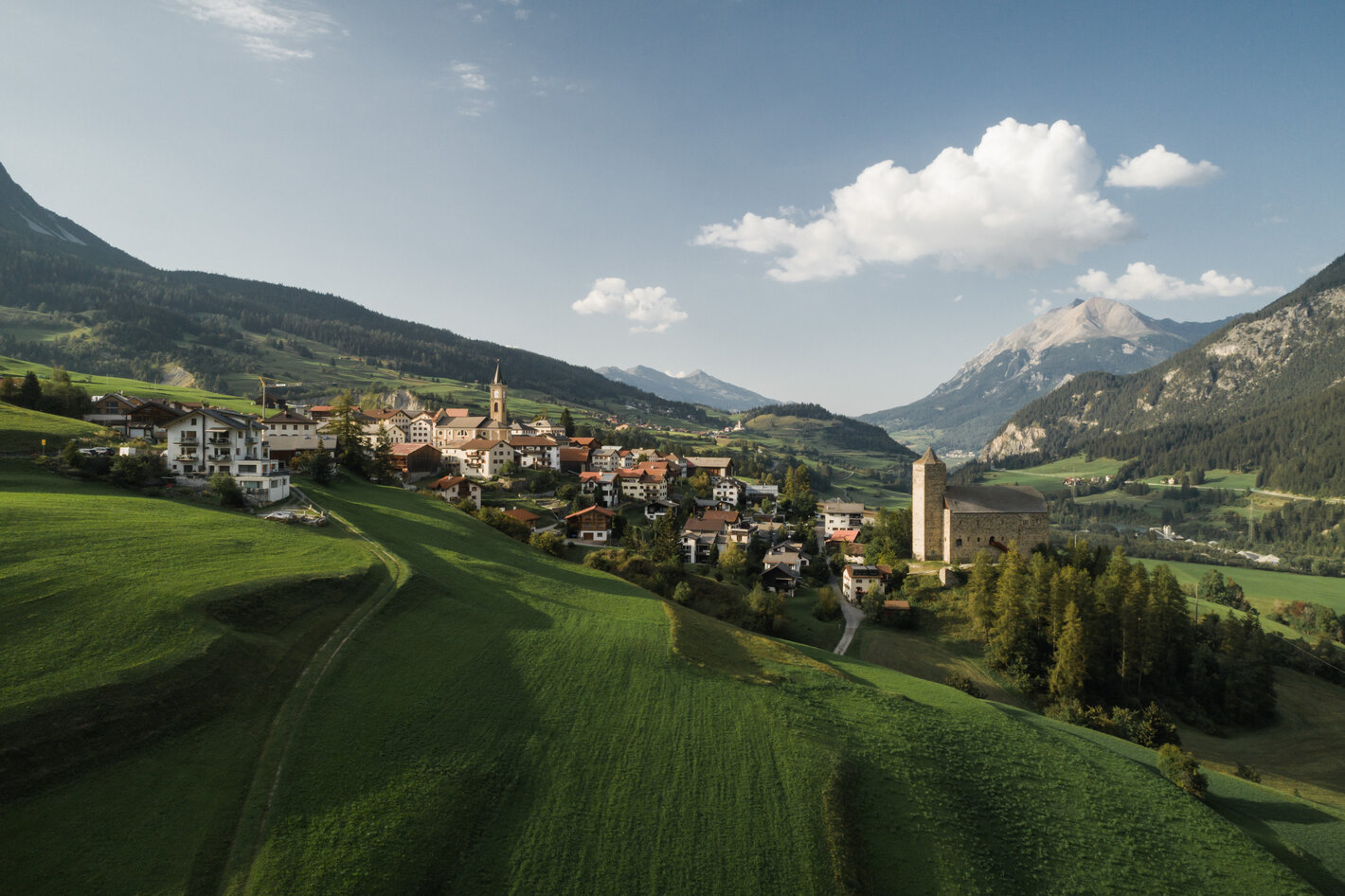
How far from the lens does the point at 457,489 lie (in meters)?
74.0

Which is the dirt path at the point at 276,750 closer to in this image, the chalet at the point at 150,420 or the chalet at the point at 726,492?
the chalet at the point at 150,420

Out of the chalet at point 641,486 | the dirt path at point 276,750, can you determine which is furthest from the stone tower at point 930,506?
the dirt path at point 276,750

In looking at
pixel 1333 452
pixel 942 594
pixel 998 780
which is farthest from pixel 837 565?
pixel 1333 452

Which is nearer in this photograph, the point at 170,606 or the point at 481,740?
the point at 481,740

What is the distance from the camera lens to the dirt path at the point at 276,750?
16.1m

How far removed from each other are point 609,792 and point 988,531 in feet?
196

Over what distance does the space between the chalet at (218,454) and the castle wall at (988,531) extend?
67.4 metres

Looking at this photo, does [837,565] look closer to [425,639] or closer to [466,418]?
[425,639]

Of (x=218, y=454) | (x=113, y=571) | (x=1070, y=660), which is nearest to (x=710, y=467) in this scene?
(x=1070, y=660)

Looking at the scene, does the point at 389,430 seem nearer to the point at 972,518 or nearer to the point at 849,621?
the point at 849,621

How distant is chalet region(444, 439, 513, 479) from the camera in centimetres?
8900

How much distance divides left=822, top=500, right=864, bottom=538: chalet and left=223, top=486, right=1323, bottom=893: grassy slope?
199ft

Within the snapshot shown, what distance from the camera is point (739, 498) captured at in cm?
10912

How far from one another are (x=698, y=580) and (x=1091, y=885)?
130 feet
